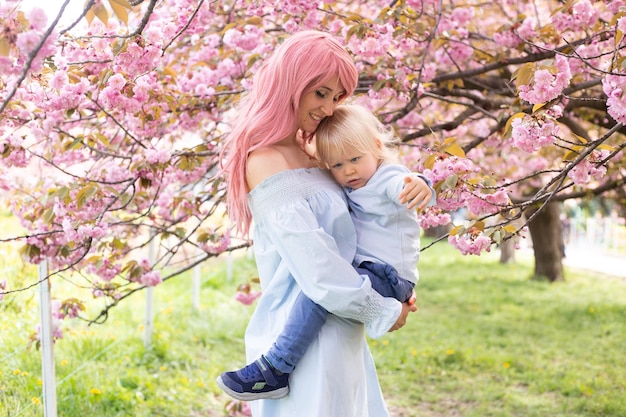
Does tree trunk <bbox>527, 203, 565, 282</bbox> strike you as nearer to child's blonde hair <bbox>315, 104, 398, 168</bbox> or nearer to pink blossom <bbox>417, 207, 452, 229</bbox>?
pink blossom <bbox>417, 207, 452, 229</bbox>

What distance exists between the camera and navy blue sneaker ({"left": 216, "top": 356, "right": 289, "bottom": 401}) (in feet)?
6.25

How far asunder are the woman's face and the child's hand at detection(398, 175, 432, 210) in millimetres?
324

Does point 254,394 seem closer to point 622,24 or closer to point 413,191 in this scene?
point 413,191

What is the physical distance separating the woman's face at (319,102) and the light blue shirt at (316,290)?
15 centimetres

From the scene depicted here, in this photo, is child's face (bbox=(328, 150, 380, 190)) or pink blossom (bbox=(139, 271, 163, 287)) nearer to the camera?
child's face (bbox=(328, 150, 380, 190))

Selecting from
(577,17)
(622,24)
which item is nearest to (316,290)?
(622,24)

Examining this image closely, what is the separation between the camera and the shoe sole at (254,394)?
1920mm

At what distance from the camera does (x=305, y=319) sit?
188cm

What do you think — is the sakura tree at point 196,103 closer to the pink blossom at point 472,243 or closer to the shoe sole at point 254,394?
the pink blossom at point 472,243

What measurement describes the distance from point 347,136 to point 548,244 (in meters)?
8.11

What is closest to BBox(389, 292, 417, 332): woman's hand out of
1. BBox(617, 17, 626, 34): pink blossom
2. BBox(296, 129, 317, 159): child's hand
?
BBox(296, 129, 317, 159): child's hand

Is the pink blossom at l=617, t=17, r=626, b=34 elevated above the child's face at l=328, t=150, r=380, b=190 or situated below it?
above

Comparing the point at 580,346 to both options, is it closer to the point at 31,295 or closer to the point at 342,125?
the point at 31,295

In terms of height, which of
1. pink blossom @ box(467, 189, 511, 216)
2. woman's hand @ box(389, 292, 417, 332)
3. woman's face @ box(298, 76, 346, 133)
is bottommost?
woman's hand @ box(389, 292, 417, 332)
